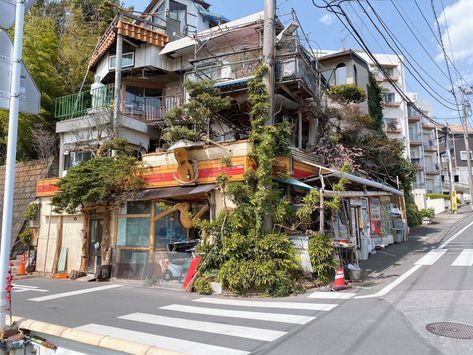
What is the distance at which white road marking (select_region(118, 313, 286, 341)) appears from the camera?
655cm

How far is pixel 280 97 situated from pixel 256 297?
796 centimetres

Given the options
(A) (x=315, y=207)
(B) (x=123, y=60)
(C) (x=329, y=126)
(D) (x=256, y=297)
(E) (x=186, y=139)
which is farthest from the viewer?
(B) (x=123, y=60)

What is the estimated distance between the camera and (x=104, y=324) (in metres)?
7.72

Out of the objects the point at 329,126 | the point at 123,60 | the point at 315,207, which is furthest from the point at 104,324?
the point at 123,60

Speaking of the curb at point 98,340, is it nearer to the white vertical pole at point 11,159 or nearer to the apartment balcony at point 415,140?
the white vertical pole at point 11,159

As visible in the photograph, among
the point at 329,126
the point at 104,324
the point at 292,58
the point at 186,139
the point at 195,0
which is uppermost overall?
the point at 195,0

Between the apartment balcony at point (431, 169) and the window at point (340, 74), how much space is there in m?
37.1

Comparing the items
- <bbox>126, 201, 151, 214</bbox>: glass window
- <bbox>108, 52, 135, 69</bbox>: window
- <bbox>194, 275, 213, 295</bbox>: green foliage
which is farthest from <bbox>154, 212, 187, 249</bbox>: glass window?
<bbox>108, 52, 135, 69</bbox>: window

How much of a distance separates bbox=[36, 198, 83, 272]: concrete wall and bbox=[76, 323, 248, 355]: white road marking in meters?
10.1

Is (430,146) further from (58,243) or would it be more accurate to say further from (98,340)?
(98,340)

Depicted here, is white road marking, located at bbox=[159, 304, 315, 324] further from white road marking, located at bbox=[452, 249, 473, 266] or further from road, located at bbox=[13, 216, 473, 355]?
white road marking, located at bbox=[452, 249, 473, 266]

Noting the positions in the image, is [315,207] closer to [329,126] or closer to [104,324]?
[104,324]

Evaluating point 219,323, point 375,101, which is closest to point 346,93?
point 375,101

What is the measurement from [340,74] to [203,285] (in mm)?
16521
